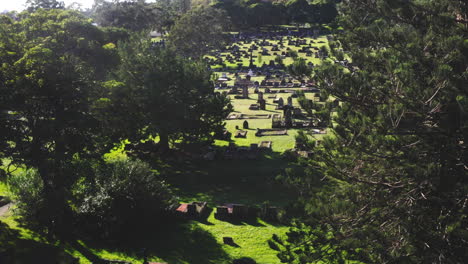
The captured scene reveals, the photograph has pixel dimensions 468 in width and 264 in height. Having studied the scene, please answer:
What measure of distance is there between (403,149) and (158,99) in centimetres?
1319

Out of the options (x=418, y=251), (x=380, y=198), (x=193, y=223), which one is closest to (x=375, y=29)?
(x=380, y=198)

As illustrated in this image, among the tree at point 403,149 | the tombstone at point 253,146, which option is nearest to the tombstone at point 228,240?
the tree at point 403,149

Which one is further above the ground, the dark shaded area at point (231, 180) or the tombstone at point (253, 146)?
the tombstone at point (253, 146)

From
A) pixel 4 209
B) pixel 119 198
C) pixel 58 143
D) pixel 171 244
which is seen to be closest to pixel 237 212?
pixel 171 244

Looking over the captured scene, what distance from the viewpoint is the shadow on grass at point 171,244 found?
12.0 m

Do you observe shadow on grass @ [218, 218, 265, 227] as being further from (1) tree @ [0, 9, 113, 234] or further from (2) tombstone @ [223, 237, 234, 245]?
(1) tree @ [0, 9, 113, 234]

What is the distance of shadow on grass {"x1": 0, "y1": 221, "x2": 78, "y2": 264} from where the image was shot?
1145cm

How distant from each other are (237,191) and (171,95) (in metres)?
6.02

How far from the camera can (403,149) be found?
7980 mm

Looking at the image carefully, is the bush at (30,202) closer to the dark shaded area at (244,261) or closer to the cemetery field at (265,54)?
the dark shaded area at (244,261)

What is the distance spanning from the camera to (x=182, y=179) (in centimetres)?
1873

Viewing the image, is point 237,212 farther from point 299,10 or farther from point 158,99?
point 299,10

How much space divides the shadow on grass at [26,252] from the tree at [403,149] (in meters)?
6.97

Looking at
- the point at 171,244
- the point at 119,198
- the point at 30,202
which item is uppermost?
the point at 119,198
